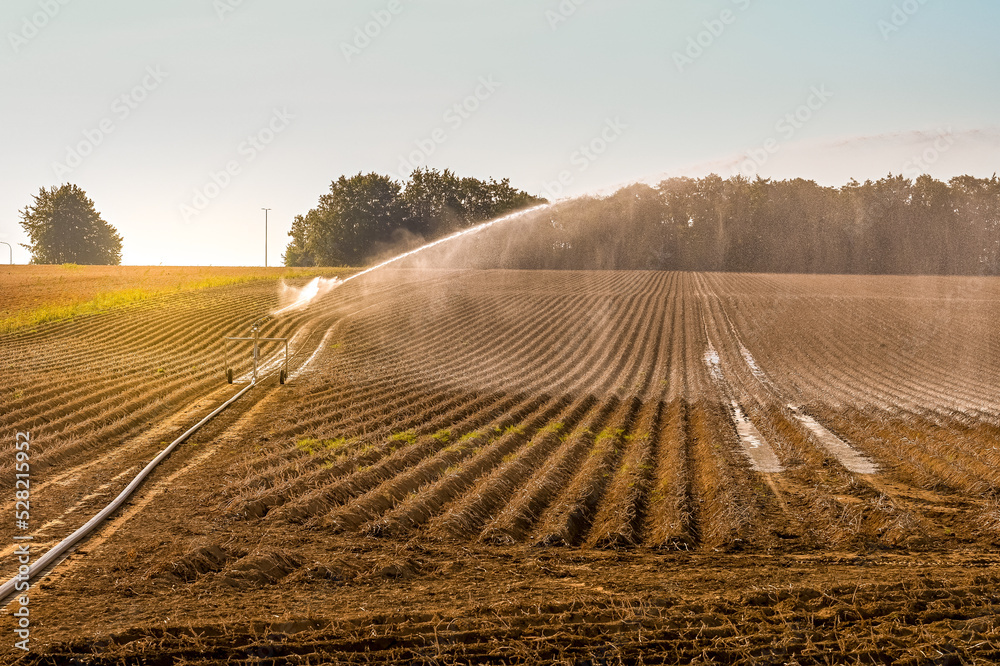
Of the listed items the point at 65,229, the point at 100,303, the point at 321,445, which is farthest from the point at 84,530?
the point at 65,229

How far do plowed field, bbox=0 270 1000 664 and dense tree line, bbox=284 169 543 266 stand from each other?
138ft

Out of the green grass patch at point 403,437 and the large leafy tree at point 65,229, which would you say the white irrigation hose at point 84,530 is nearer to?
the green grass patch at point 403,437

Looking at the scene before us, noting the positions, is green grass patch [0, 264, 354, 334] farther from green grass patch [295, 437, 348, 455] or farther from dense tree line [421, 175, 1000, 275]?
dense tree line [421, 175, 1000, 275]

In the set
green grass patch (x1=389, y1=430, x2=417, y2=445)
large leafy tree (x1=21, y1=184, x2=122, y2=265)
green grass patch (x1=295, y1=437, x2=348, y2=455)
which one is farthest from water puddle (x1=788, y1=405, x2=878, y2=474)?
large leafy tree (x1=21, y1=184, x2=122, y2=265)

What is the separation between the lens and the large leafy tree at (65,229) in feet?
282


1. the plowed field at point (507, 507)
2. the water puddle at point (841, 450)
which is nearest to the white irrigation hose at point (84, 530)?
the plowed field at point (507, 507)

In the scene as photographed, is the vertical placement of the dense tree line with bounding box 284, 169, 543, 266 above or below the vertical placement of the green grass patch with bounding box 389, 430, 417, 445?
above

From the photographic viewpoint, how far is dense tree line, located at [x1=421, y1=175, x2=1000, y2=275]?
2437 inches

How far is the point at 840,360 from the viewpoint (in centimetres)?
2219

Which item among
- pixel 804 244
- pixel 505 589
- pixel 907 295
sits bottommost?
pixel 505 589

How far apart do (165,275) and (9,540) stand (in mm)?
44230

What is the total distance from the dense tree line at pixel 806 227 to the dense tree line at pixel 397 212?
298cm

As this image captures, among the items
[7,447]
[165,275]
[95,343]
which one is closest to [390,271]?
[165,275]

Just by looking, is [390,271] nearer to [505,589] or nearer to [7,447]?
[7,447]
